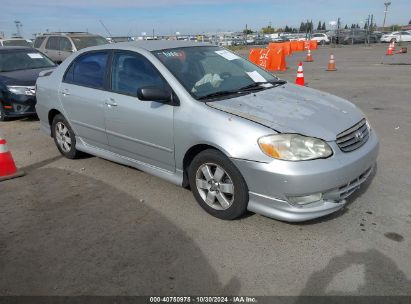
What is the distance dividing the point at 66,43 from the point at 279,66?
8955 mm

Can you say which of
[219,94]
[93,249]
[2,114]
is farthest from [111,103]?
[2,114]

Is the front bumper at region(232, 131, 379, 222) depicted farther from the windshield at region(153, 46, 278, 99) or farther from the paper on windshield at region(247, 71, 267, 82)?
the paper on windshield at region(247, 71, 267, 82)

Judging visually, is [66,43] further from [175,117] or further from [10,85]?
[175,117]

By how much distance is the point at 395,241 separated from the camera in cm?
317

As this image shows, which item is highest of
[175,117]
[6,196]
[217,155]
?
[175,117]

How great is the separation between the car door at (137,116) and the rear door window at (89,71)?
221 millimetres

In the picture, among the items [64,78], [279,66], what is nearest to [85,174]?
[64,78]

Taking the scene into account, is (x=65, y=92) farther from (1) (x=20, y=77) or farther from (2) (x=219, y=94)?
(1) (x=20, y=77)

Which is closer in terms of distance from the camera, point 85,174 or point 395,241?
point 395,241

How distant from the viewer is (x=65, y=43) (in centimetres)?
1402

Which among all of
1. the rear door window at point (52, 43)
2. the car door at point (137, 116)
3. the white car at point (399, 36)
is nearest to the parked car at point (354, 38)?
the white car at point (399, 36)

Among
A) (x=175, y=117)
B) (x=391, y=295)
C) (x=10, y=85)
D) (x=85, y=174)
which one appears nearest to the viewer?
(x=391, y=295)

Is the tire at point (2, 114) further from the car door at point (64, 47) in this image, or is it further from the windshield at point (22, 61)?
the car door at point (64, 47)

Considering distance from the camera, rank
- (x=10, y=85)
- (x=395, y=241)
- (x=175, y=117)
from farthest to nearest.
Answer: (x=10, y=85) → (x=175, y=117) → (x=395, y=241)
